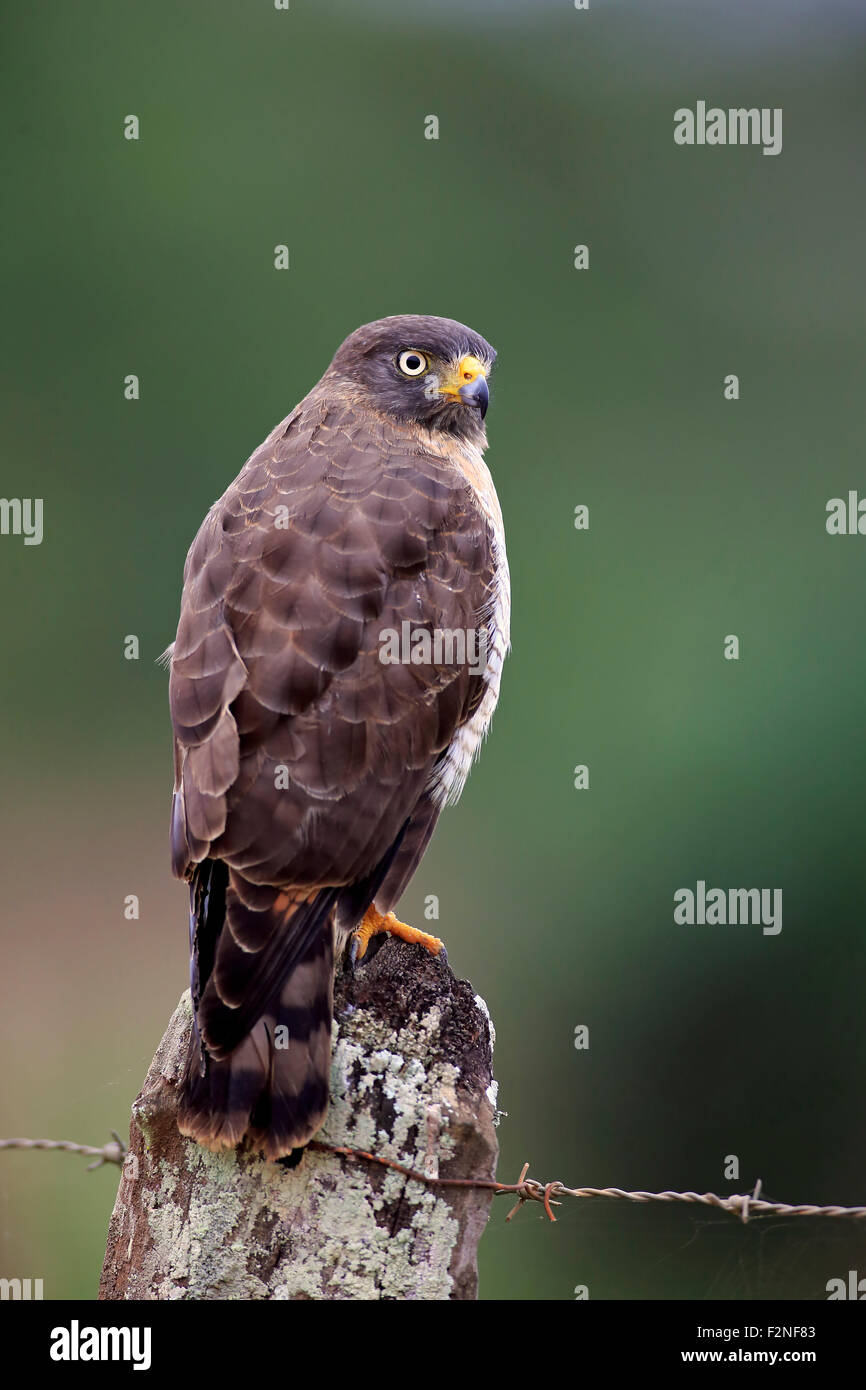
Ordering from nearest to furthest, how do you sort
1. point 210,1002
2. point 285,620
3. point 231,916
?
1. point 210,1002
2. point 231,916
3. point 285,620

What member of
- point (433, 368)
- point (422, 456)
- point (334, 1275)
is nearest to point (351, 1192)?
point (334, 1275)

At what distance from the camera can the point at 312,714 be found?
9.65ft

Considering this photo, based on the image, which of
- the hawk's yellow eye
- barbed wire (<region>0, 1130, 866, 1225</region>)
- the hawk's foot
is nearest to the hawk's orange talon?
the hawk's foot

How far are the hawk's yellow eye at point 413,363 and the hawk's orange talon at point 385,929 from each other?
64.8 inches

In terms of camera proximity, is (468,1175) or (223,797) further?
(223,797)

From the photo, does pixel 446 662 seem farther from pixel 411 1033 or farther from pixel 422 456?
pixel 411 1033

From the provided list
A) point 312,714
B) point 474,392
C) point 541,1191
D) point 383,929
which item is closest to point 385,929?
point 383,929

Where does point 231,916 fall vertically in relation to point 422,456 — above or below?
below

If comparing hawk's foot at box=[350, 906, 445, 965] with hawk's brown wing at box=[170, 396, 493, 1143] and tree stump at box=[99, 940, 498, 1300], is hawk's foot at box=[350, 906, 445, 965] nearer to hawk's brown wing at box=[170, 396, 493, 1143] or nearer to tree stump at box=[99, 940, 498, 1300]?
hawk's brown wing at box=[170, 396, 493, 1143]

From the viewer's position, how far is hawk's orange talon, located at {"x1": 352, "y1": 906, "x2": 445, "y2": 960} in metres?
2.96

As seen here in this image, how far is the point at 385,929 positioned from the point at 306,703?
57 centimetres

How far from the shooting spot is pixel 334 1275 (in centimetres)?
229

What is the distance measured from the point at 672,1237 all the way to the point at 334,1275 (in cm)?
176

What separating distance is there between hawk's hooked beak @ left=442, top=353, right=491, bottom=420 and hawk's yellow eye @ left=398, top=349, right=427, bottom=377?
0.30 feet
